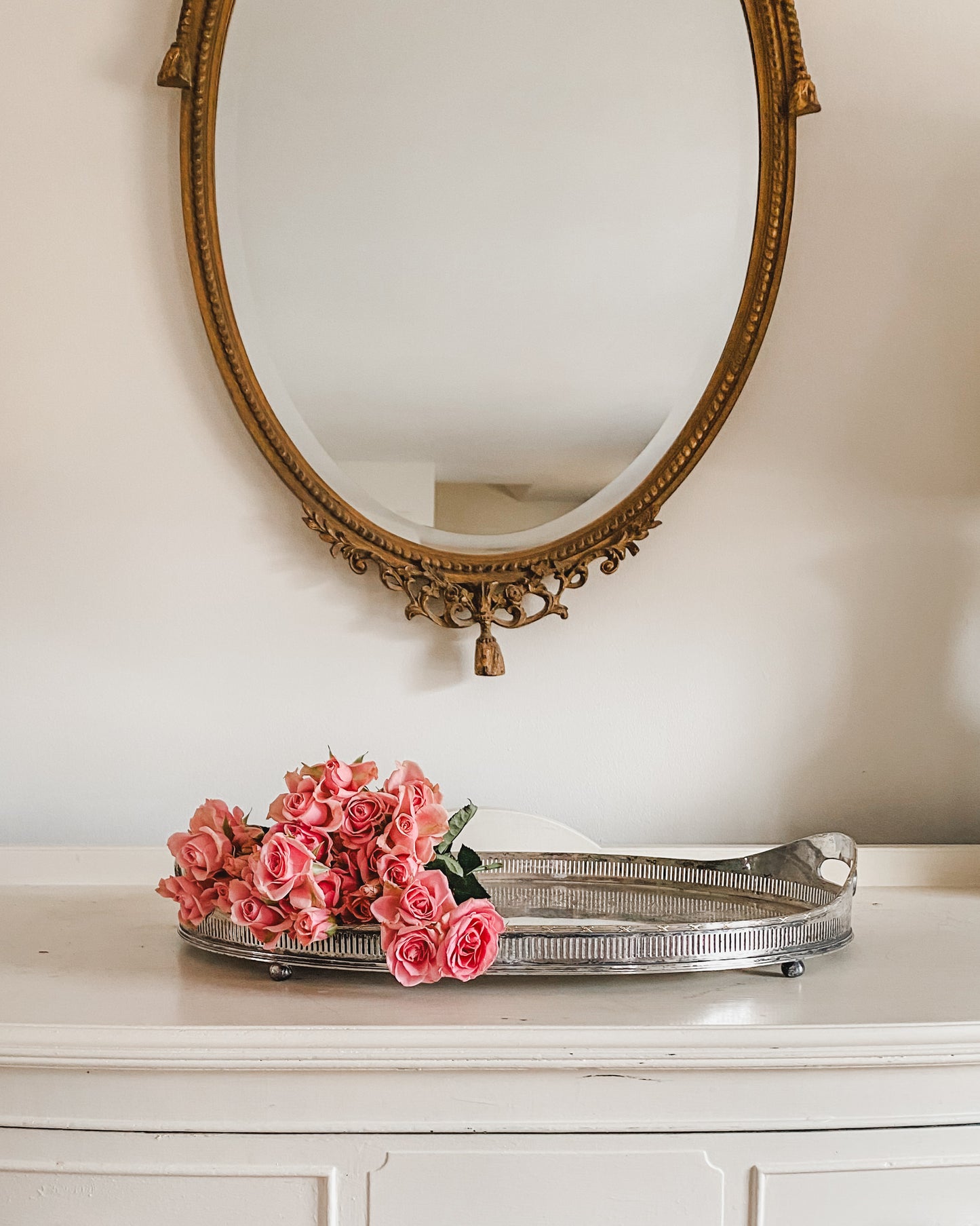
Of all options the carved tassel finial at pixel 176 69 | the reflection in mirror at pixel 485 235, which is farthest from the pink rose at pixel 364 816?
the carved tassel finial at pixel 176 69

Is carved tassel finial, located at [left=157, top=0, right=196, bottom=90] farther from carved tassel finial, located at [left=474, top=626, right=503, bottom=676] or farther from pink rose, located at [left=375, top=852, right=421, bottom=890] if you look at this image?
pink rose, located at [left=375, top=852, right=421, bottom=890]

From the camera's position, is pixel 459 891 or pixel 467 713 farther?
pixel 467 713

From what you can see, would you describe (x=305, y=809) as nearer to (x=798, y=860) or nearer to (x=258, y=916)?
(x=258, y=916)

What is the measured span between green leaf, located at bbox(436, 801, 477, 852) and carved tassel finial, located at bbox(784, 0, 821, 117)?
874 millimetres

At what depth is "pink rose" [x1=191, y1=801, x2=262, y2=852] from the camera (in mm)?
875

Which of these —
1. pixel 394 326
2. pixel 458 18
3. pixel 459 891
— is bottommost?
pixel 459 891

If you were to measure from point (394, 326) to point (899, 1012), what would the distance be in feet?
2.84

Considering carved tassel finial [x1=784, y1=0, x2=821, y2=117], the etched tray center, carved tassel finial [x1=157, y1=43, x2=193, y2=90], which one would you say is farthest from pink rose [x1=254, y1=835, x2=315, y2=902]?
carved tassel finial [x1=784, y1=0, x2=821, y2=117]

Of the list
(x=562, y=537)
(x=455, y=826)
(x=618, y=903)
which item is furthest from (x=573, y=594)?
(x=455, y=826)

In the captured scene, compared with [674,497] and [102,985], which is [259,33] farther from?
[102,985]

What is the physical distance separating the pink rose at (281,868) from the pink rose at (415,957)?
0.09 m

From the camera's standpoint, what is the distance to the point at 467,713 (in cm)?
129

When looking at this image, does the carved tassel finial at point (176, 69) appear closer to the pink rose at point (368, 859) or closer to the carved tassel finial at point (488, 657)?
the carved tassel finial at point (488, 657)

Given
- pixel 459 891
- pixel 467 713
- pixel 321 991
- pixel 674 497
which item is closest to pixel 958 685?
pixel 674 497
